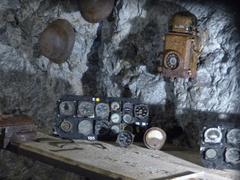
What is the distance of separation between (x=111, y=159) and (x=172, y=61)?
590 millimetres

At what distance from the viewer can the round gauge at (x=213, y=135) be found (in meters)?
1.82

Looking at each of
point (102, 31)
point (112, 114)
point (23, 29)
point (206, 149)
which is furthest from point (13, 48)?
point (206, 149)

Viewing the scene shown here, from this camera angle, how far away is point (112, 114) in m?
2.18

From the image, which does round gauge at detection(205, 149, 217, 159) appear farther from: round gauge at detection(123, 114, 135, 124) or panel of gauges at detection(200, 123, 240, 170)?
round gauge at detection(123, 114, 135, 124)

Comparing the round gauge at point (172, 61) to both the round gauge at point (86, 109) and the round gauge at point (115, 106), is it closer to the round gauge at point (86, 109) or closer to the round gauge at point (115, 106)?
the round gauge at point (115, 106)

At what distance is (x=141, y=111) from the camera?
219 cm

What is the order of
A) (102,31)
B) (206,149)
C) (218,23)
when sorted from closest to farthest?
(206,149)
(218,23)
(102,31)

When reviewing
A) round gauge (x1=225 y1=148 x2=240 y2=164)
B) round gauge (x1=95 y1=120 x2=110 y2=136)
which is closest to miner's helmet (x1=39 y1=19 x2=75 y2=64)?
round gauge (x1=95 y1=120 x2=110 y2=136)

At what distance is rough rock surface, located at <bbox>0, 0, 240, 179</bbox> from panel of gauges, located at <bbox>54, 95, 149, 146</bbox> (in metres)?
0.27

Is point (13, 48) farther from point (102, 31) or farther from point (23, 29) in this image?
point (102, 31)

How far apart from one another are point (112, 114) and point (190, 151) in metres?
0.48

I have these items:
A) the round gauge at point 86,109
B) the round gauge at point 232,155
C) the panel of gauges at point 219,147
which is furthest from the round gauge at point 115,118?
the round gauge at point 232,155

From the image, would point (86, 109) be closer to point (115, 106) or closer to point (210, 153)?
point (115, 106)

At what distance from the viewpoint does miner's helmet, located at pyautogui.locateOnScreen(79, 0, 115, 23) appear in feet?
8.29
